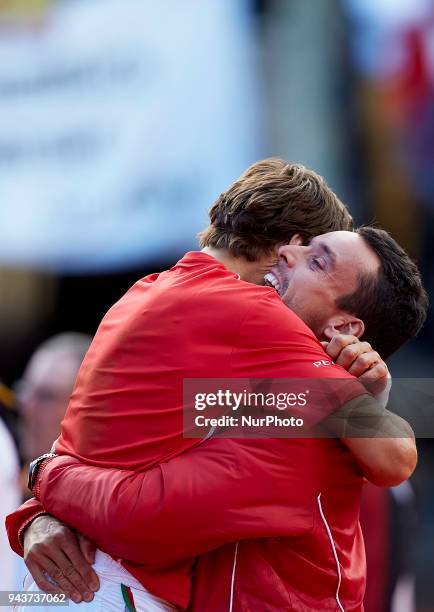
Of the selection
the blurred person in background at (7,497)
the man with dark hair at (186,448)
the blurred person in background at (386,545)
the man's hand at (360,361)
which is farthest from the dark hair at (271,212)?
the blurred person in background at (386,545)

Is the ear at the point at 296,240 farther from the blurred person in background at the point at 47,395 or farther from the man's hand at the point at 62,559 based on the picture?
the blurred person in background at the point at 47,395

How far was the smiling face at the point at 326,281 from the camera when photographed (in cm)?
282

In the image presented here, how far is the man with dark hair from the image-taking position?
2.48 m

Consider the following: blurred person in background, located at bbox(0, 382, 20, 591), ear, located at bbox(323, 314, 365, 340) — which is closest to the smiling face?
ear, located at bbox(323, 314, 365, 340)

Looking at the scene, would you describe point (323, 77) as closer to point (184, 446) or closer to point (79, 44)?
point (79, 44)

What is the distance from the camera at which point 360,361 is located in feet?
8.64

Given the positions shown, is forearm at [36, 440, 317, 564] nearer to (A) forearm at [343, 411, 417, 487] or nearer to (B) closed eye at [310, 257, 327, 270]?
(A) forearm at [343, 411, 417, 487]

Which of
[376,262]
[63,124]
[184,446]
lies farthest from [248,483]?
[63,124]

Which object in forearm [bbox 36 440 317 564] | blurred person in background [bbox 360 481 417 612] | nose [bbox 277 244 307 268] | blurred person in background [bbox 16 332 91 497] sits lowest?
blurred person in background [bbox 360 481 417 612]

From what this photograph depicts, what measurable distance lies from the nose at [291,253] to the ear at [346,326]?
0.63 feet

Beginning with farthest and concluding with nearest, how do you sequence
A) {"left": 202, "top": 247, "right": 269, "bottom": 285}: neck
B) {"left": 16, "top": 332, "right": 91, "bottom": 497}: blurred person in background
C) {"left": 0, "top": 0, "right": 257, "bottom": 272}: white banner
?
{"left": 0, "top": 0, "right": 257, "bottom": 272}: white banner → {"left": 16, "top": 332, "right": 91, "bottom": 497}: blurred person in background → {"left": 202, "top": 247, "right": 269, "bottom": 285}: neck

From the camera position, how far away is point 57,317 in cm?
727

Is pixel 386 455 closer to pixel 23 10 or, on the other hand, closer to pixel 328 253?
pixel 328 253

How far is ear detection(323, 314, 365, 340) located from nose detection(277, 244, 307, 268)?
191 mm
